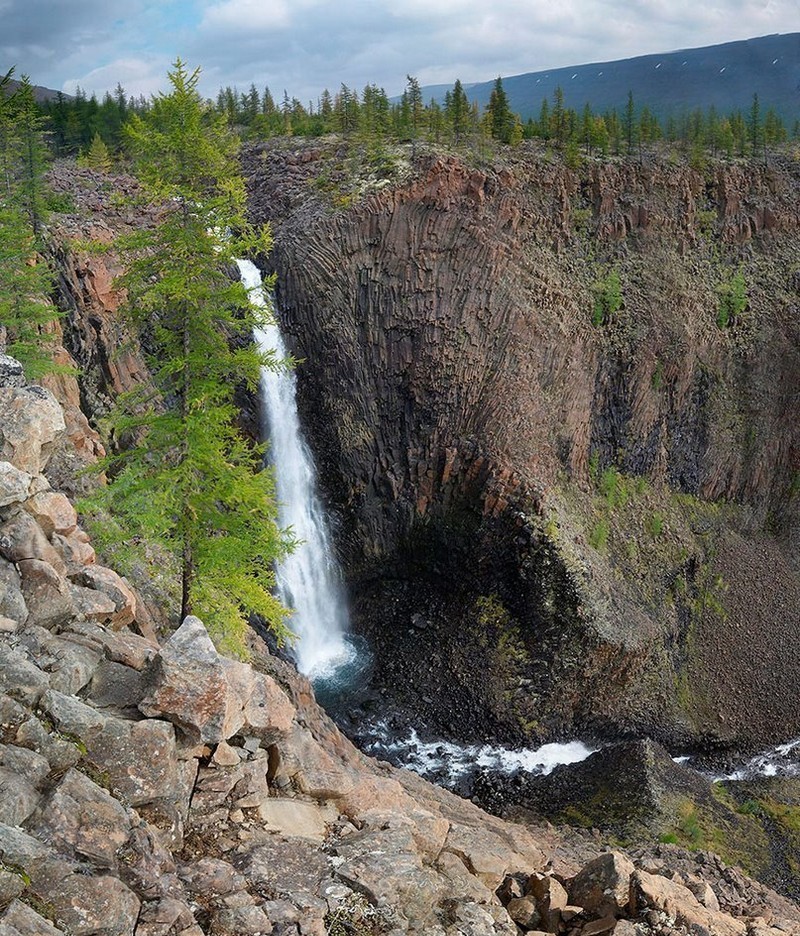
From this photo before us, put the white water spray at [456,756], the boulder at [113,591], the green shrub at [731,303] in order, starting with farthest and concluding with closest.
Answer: the green shrub at [731,303], the white water spray at [456,756], the boulder at [113,591]

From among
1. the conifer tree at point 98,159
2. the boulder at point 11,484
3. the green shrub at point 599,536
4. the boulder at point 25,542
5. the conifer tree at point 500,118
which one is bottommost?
the green shrub at point 599,536

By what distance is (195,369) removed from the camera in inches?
559

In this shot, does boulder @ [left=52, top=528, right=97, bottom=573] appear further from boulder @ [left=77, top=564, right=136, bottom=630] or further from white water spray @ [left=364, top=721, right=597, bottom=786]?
white water spray @ [left=364, top=721, right=597, bottom=786]

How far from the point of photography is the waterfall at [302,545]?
34812 millimetres

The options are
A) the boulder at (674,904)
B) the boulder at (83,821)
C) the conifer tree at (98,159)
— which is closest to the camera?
the boulder at (83,821)

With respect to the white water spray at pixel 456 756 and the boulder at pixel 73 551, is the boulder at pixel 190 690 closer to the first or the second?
the boulder at pixel 73 551

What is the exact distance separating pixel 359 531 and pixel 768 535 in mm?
28038

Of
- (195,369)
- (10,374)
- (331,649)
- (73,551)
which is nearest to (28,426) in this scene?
(10,374)

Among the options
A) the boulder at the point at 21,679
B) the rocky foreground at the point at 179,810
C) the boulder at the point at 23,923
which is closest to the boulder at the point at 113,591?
the rocky foreground at the point at 179,810

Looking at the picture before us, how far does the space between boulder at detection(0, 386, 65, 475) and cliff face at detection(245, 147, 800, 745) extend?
25961mm

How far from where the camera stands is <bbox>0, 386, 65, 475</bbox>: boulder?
10859mm

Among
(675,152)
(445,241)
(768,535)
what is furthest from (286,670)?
(675,152)

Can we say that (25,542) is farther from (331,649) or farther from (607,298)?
(607,298)

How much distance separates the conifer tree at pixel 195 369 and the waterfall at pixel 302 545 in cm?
1969
